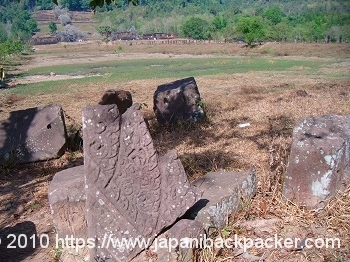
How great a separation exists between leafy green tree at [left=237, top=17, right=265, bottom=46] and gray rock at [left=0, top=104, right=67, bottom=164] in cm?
5228

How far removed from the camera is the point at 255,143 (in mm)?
7035

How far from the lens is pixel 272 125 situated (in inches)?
324

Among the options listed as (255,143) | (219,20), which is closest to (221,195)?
(255,143)

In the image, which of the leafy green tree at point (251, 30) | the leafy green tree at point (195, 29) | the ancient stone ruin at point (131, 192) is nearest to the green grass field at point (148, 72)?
the ancient stone ruin at point (131, 192)

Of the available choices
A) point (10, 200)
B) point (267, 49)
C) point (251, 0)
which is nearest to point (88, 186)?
point (10, 200)

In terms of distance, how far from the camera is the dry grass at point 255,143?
156 inches

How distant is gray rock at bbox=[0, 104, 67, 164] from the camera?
277 inches

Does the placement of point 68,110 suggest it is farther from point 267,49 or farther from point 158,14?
point 158,14

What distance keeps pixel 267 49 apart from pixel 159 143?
40.0 m

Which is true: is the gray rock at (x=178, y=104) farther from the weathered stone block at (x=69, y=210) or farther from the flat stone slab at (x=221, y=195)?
the weathered stone block at (x=69, y=210)

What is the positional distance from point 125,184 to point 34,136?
377 centimetres

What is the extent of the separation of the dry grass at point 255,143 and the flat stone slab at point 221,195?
0.37 ft

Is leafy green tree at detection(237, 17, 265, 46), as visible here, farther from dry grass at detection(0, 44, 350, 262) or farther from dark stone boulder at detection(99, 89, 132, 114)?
dark stone boulder at detection(99, 89, 132, 114)

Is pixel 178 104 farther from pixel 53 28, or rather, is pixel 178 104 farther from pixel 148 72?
pixel 53 28
